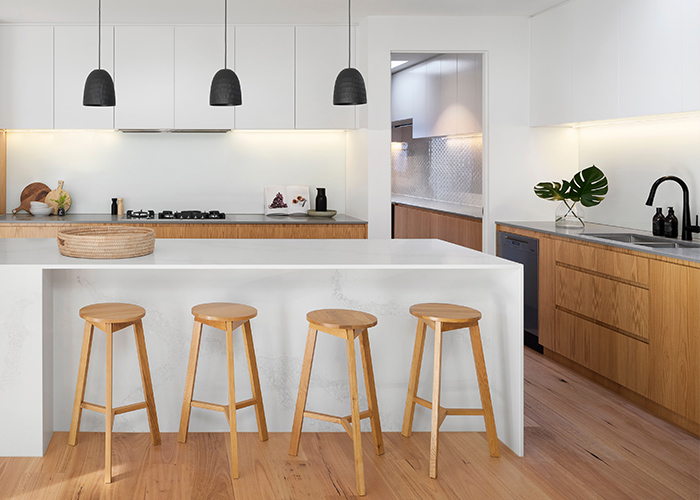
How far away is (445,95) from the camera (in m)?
6.28

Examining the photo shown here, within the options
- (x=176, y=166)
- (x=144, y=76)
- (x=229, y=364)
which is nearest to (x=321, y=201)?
(x=176, y=166)

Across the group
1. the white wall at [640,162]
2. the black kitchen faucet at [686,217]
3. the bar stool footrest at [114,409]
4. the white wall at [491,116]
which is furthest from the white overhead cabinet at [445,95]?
the bar stool footrest at [114,409]

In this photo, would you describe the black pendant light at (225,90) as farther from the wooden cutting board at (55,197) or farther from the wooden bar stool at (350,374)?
the wooden cutting board at (55,197)

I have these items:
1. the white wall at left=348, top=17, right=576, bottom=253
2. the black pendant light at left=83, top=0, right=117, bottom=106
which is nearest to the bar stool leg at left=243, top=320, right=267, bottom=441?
the black pendant light at left=83, top=0, right=117, bottom=106

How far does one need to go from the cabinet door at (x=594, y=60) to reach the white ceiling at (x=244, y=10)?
0.37 meters

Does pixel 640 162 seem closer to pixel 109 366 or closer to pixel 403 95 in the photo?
pixel 109 366

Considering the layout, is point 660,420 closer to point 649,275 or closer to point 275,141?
point 649,275

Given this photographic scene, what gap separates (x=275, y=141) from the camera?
573cm

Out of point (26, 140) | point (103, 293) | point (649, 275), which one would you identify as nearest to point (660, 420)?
point (649, 275)

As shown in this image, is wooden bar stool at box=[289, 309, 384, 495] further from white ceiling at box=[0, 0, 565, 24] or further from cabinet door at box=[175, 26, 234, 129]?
cabinet door at box=[175, 26, 234, 129]

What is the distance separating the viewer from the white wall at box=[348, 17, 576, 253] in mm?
4965

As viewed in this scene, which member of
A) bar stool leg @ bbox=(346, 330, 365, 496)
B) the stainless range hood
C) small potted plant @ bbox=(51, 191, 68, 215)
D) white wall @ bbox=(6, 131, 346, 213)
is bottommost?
bar stool leg @ bbox=(346, 330, 365, 496)

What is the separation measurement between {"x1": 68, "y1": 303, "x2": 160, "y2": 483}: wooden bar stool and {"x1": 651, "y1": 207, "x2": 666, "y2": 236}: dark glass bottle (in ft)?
9.55

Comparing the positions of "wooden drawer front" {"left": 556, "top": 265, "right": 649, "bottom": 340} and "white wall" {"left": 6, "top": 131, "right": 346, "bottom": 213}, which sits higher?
"white wall" {"left": 6, "top": 131, "right": 346, "bottom": 213}
